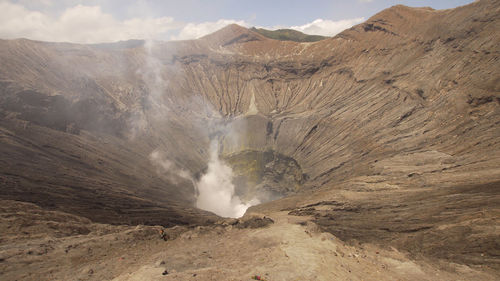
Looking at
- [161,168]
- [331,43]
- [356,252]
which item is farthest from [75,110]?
[331,43]

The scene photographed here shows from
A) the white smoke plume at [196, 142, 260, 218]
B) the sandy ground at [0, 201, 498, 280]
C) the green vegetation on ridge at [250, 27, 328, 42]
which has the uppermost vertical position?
the green vegetation on ridge at [250, 27, 328, 42]

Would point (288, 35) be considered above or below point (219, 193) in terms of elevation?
above

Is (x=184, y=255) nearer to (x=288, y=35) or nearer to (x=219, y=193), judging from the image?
(x=219, y=193)

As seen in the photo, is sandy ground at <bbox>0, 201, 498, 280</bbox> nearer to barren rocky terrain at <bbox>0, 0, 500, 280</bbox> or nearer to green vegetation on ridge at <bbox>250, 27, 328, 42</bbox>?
barren rocky terrain at <bbox>0, 0, 500, 280</bbox>

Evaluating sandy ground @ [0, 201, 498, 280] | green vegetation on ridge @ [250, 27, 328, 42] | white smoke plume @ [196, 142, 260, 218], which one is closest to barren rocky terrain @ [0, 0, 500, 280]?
sandy ground @ [0, 201, 498, 280]

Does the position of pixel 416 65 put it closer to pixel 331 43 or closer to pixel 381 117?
pixel 381 117

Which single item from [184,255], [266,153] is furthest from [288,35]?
[184,255]

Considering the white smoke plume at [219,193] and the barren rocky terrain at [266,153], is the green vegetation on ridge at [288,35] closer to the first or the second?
the barren rocky terrain at [266,153]

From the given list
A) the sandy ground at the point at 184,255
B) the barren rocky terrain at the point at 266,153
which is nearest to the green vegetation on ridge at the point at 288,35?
the barren rocky terrain at the point at 266,153
